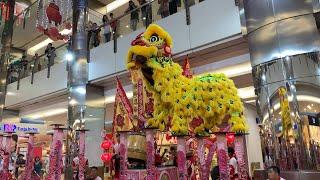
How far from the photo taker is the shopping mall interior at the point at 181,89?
3672mm

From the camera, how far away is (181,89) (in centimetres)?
369

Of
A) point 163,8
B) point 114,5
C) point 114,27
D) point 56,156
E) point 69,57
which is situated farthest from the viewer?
point 114,5

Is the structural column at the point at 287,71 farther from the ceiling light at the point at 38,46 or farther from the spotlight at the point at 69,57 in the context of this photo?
the ceiling light at the point at 38,46

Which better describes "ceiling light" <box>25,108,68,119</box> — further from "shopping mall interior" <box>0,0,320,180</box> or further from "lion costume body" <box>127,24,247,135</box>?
"lion costume body" <box>127,24,247,135</box>

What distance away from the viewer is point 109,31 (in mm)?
8344

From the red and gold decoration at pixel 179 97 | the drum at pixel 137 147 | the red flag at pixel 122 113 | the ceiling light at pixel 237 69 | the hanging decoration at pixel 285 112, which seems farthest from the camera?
the red flag at pixel 122 113

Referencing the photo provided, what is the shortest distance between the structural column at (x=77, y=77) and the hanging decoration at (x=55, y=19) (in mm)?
458

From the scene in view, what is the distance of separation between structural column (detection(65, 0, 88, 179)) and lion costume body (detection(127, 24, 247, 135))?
16.1ft

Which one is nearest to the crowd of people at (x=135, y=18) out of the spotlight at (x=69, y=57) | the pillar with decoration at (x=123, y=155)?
the spotlight at (x=69, y=57)

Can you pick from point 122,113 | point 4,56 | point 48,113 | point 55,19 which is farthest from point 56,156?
point 4,56

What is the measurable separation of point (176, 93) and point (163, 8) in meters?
3.97

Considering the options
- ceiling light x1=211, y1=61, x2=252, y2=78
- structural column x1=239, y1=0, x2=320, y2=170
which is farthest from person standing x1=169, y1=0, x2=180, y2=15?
structural column x1=239, y1=0, x2=320, y2=170

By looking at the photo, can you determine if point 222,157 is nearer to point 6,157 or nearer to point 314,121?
point 314,121

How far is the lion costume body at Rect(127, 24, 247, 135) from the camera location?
3.62 m
